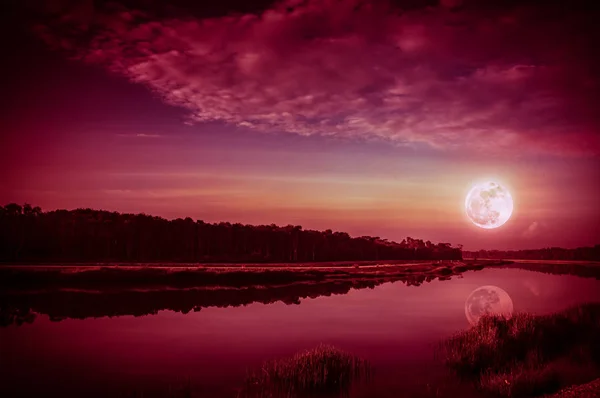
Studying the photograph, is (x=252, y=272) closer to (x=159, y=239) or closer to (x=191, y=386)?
(x=191, y=386)

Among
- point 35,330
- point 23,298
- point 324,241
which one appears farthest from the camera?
point 324,241

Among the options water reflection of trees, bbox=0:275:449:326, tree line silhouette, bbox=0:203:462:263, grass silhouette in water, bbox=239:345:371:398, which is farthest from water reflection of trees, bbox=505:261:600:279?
grass silhouette in water, bbox=239:345:371:398

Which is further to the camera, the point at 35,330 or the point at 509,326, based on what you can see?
the point at 35,330

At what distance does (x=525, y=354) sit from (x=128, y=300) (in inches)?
1439

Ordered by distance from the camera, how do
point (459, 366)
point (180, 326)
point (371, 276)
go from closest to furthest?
1. point (459, 366)
2. point (180, 326)
3. point (371, 276)

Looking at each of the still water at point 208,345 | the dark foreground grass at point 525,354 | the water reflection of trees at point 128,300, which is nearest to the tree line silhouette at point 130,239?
the water reflection of trees at point 128,300

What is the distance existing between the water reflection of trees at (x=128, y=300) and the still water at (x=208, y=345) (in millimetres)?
2095

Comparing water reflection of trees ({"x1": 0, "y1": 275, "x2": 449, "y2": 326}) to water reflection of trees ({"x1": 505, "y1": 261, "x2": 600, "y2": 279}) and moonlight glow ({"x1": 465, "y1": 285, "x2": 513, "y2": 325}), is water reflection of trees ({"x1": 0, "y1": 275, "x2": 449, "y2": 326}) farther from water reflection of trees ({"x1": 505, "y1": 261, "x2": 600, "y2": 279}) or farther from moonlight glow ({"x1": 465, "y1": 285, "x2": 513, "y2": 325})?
water reflection of trees ({"x1": 505, "y1": 261, "x2": 600, "y2": 279})

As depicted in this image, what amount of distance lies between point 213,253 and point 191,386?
419 feet

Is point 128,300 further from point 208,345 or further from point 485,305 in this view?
point 485,305

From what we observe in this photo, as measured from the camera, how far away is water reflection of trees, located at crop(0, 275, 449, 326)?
36688mm

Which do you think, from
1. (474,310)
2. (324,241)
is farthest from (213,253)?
(474,310)

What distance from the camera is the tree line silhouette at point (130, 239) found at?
379 feet

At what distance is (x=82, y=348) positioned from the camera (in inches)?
990
